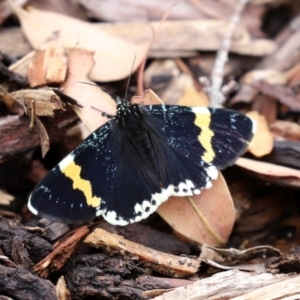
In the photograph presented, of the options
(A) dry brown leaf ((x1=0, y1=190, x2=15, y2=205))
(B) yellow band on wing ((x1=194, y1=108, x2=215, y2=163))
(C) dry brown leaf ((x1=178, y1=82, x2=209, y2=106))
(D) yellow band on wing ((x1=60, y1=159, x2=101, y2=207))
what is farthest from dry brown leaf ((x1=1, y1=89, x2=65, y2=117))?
(C) dry brown leaf ((x1=178, y1=82, x2=209, y2=106))

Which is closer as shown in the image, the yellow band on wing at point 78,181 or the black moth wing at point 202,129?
the yellow band on wing at point 78,181

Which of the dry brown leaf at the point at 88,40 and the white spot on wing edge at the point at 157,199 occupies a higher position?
the dry brown leaf at the point at 88,40

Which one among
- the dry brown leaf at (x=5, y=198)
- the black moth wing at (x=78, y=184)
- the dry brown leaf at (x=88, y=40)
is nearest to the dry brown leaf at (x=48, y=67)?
the dry brown leaf at (x=88, y=40)

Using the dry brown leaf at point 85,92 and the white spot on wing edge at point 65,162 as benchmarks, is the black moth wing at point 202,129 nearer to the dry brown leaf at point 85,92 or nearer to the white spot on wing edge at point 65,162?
the dry brown leaf at point 85,92

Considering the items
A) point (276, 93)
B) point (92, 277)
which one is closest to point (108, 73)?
point (276, 93)

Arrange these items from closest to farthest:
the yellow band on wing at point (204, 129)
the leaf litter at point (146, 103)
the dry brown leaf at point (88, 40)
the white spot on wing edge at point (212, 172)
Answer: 1. the leaf litter at point (146, 103)
2. the white spot on wing edge at point (212, 172)
3. the yellow band on wing at point (204, 129)
4. the dry brown leaf at point (88, 40)

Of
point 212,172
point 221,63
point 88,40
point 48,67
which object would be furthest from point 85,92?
point 221,63

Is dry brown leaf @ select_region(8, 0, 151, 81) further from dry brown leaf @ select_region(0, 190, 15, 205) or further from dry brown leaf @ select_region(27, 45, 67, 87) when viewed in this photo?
dry brown leaf @ select_region(0, 190, 15, 205)
